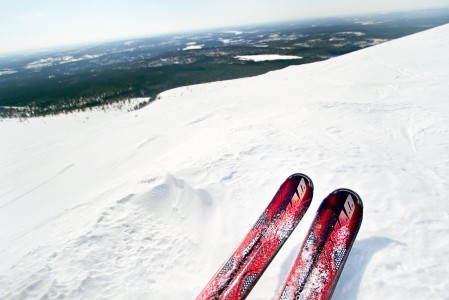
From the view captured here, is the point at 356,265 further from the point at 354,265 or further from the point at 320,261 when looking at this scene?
the point at 320,261

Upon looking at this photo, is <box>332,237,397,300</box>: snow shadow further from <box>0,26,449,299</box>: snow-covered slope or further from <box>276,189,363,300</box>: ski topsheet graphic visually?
<box>276,189,363,300</box>: ski topsheet graphic

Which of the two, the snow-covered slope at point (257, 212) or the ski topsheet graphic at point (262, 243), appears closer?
the ski topsheet graphic at point (262, 243)

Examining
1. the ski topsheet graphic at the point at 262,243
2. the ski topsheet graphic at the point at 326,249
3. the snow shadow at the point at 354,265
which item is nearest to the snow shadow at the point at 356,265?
the snow shadow at the point at 354,265

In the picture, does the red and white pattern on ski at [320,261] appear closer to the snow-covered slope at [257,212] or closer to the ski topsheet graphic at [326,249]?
the ski topsheet graphic at [326,249]

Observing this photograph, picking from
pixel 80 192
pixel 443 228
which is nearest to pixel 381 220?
pixel 443 228

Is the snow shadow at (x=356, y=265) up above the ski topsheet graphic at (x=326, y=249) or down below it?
below

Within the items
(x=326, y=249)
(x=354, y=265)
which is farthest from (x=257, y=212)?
(x=354, y=265)

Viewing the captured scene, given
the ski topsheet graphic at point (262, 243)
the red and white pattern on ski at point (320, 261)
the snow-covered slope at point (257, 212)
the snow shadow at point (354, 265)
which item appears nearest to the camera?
the red and white pattern on ski at point (320, 261)
